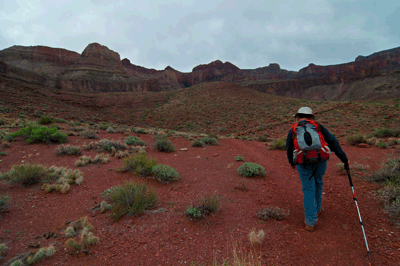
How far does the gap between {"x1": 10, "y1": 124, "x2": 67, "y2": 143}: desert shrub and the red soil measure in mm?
4414

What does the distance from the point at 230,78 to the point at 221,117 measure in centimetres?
9319

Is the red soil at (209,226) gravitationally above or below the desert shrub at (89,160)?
below

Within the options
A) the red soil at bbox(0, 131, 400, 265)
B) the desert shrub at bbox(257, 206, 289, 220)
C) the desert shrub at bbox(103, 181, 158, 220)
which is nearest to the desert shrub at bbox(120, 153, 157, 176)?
the red soil at bbox(0, 131, 400, 265)

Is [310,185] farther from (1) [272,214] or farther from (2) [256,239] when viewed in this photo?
(2) [256,239]

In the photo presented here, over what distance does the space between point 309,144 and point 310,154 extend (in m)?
0.16

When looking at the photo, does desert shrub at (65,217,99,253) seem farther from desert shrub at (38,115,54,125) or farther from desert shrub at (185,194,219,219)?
desert shrub at (38,115,54,125)

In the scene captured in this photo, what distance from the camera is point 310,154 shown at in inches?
115

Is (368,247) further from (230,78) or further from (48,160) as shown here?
(230,78)

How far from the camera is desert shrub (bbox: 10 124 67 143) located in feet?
27.6

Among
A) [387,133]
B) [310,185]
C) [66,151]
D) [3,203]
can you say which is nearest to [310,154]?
[310,185]

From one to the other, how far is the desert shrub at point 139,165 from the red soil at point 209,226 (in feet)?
1.57

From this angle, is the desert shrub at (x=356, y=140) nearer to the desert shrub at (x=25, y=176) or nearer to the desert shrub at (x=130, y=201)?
the desert shrub at (x=130, y=201)

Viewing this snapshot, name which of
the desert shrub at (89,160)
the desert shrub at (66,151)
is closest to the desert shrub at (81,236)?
the desert shrub at (89,160)

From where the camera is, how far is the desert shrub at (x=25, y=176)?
15.6 feet
